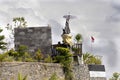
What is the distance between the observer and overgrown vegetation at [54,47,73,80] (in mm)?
47500

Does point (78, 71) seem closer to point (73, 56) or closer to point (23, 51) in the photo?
point (73, 56)

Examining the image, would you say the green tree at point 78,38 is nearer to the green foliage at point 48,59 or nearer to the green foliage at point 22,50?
the green foliage at point 48,59

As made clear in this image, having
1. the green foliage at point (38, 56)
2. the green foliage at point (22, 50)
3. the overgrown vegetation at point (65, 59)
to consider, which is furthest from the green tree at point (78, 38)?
the green foliage at point (22, 50)

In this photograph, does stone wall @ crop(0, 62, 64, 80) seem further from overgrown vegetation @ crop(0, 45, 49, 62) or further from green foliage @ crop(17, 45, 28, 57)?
green foliage @ crop(17, 45, 28, 57)

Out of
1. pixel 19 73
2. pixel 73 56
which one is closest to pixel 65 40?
pixel 73 56

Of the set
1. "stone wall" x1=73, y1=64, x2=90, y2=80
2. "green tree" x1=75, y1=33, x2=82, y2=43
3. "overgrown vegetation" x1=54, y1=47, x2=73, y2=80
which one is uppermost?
"green tree" x1=75, y1=33, x2=82, y2=43

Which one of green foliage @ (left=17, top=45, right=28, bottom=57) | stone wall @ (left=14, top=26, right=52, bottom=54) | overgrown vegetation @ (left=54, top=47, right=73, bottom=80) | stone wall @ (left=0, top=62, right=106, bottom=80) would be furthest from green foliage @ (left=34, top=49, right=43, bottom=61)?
stone wall @ (left=14, top=26, right=52, bottom=54)

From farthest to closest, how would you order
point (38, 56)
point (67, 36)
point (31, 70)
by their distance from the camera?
point (67, 36)
point (38, 56)
point (31, 70)

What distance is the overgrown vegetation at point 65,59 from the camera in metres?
47.5

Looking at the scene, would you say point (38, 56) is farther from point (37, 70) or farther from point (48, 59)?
point (37, 70)

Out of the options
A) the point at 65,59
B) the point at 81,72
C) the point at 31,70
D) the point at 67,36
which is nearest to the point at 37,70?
the point at 31,70

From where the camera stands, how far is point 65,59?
47719 millimetres

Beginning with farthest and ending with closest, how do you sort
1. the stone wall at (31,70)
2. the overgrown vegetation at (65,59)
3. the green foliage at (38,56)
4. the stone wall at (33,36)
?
the stone wall at (33,36) < the green foliage at (38,56) < the overgrown vegetation at (65,59) < the stone wall at (31,70)

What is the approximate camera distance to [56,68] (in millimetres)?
46656
